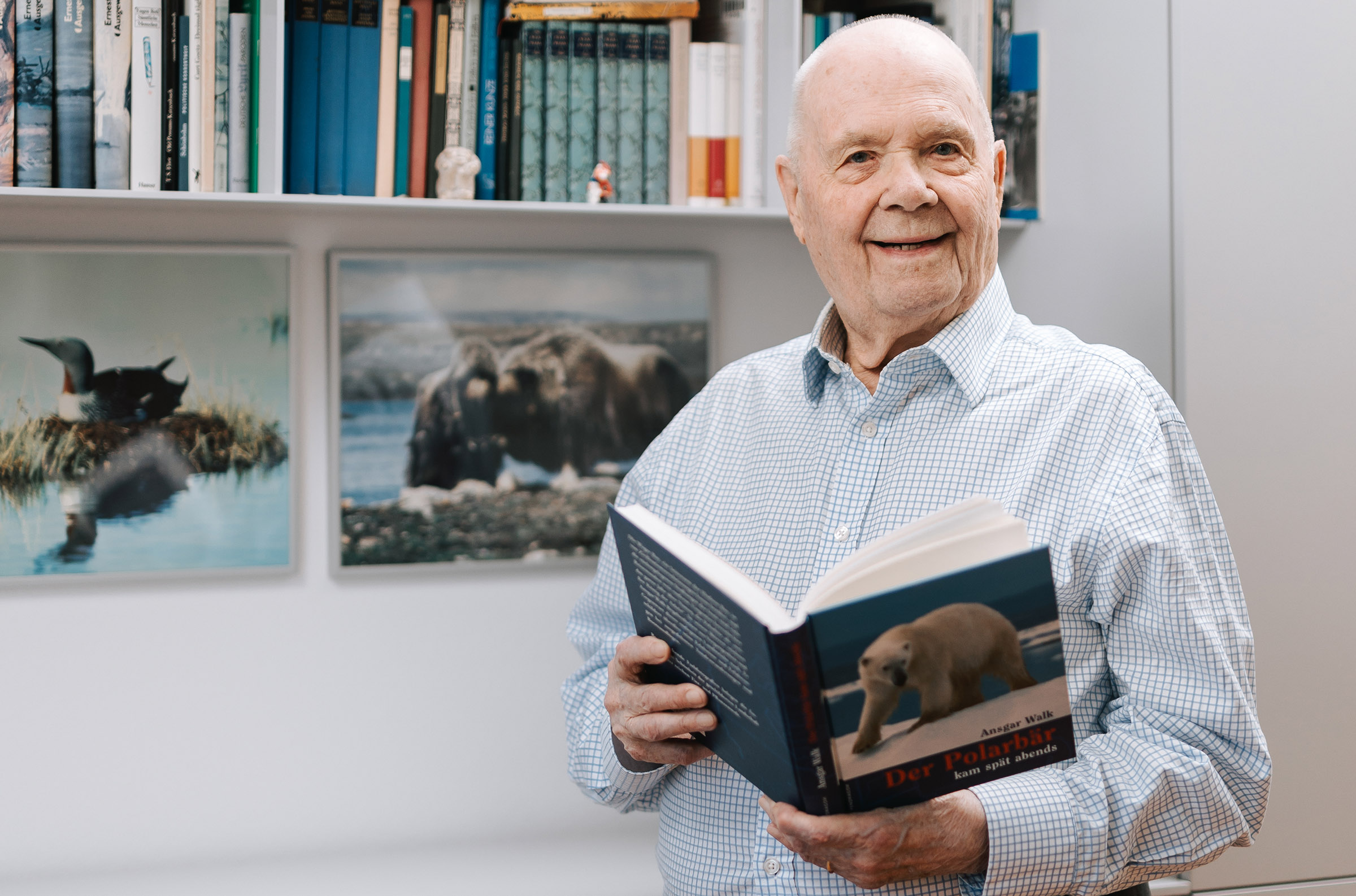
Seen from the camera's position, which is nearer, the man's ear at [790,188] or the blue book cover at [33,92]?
the man's ear at [790,188]

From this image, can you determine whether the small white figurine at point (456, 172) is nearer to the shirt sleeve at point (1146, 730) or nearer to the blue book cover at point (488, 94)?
the blue book cover at point (488, 94)

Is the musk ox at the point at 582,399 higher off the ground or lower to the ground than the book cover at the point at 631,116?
lower

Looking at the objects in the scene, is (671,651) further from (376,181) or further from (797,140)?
(376,181)

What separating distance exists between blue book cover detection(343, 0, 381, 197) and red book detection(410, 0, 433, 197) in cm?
6

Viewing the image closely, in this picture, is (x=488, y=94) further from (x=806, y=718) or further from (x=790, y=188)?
(x=806, y=718)

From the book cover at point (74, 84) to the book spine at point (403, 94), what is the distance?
434 mm

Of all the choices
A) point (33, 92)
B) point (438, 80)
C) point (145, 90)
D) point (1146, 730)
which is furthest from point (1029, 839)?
point (33, 92)

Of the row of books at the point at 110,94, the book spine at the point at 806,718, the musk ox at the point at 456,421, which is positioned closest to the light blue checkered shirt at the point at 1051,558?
the book spine at the point at 806,718

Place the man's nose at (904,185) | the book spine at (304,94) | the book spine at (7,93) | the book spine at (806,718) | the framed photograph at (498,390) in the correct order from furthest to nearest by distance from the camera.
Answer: the framed photograph at (498,390) < the book spine at (304,94) < the book spine at (7,93) < the man's nose at (904,185) < the book spine at (806,718)

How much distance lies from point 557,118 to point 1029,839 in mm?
1311

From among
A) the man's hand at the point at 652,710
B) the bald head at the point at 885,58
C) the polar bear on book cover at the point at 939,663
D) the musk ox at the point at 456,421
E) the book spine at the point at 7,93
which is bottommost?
the man's hand at the point at 652,710

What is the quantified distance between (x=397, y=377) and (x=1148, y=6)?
142 centimetres

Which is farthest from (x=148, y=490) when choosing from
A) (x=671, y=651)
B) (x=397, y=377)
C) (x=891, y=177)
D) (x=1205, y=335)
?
(x=1205, y=335)

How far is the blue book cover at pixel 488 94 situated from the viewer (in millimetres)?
1670
